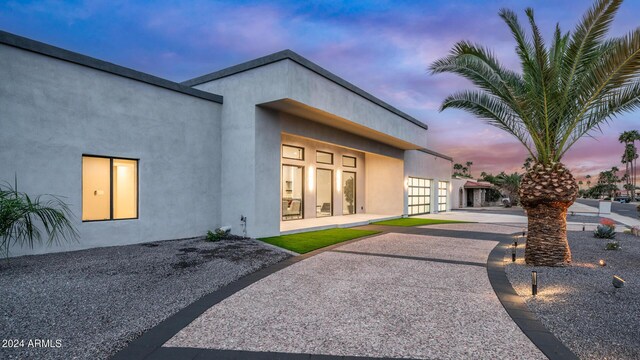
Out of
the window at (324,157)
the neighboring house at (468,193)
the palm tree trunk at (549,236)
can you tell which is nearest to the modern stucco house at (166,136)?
the window at (324,157)

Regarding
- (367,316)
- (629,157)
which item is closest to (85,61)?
(367,316)

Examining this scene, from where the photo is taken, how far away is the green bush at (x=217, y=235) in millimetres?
10008

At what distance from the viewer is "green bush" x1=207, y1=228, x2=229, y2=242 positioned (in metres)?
10.0

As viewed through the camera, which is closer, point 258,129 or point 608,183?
point 258,129

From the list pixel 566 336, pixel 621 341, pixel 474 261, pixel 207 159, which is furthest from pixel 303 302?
pixel 207 159

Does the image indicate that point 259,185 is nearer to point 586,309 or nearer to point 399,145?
point 586,309

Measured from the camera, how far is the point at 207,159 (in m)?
11.1

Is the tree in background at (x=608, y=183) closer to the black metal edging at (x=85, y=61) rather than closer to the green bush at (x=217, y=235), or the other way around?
the green bush at (x=217, y=235)

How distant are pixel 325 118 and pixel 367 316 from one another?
9307mm

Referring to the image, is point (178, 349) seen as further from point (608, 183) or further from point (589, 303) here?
point (608, 183)

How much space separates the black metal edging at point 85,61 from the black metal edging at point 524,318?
419 inches

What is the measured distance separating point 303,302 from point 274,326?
0.95m

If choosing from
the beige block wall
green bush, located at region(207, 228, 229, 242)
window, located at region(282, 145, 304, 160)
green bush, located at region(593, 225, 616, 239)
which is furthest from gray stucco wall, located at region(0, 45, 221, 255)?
green bush, located at region(593, 225, 616, 239)

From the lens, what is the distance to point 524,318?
4336 millimetres
